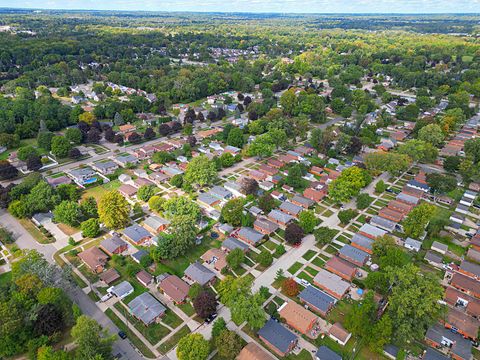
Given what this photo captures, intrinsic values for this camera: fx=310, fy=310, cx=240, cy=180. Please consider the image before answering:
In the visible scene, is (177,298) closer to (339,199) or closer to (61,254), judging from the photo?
(61,254)

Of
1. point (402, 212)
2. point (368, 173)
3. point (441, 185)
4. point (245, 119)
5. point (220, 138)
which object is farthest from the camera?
point (245, 119)

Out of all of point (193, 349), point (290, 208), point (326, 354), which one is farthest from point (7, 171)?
point (326, 354)

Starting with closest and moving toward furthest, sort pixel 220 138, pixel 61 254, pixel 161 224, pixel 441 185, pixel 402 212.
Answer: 1. pixel 61 254
2. pixel 161 224
3. pixel 402 212
4. pixel 441 185
5. pixel 220 138

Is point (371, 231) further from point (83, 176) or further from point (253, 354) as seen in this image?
point (83, 176)

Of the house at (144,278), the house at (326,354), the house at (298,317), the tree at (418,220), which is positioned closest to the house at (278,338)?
the house at (298,317)

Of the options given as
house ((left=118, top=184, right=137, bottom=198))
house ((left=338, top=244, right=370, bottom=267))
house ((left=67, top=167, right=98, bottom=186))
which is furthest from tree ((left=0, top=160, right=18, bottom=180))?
house ((left=338, top=244, right=370, bottom=267))

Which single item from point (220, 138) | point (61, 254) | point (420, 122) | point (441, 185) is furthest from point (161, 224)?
point (420, 122)
